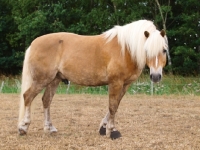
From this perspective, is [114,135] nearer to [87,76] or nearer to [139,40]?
[87,76]

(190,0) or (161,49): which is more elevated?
(190,0)

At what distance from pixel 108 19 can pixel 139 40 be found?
1875cm

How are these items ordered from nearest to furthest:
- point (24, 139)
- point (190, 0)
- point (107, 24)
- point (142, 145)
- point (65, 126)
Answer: point (142, 145), point (24, 139), point (65, 126), point (190, 0), point (107, 24)

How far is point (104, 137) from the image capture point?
5211 millimetres

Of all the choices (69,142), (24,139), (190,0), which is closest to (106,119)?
(69,142)

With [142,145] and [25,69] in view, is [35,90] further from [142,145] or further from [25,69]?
[142,145]

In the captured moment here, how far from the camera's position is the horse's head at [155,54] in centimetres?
469

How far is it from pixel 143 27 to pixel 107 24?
60.6ft

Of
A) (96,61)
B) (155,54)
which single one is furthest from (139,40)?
(96,61)

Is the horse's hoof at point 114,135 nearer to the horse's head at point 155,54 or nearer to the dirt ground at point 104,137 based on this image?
the dirt ground at point 104,137

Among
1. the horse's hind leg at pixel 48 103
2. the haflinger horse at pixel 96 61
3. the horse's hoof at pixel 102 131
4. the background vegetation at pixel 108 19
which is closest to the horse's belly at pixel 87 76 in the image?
the haflinger horse at pixel 96 61

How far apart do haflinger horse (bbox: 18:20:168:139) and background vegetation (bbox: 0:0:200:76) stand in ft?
51.7

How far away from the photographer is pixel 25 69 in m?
5.55

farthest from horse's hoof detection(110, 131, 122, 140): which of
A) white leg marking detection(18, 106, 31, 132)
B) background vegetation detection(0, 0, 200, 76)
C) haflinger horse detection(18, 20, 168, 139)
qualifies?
background vegetation detection(0, 0, 200, 76)
